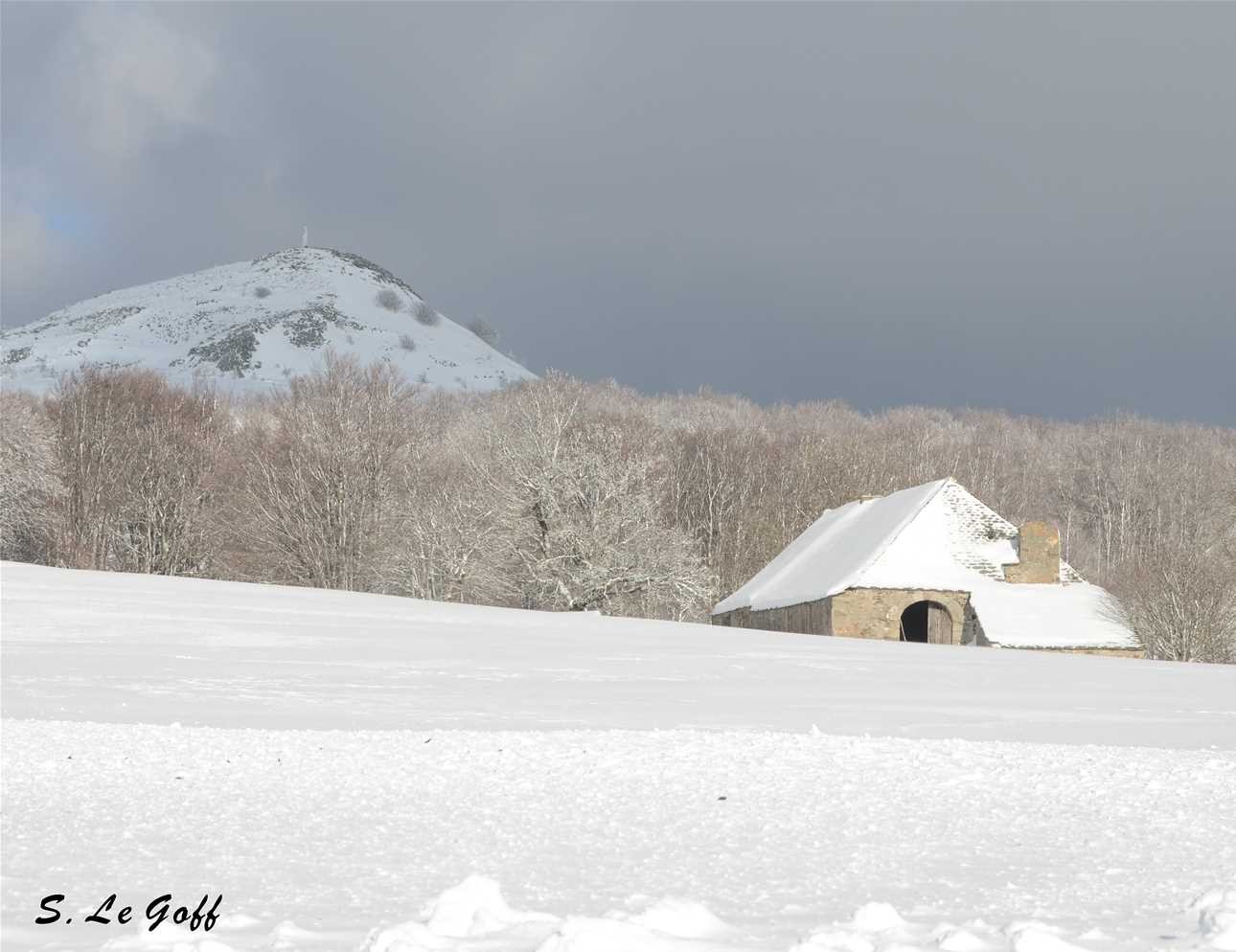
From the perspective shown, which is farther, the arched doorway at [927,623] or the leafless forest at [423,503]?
the leafless forest at [423,503]

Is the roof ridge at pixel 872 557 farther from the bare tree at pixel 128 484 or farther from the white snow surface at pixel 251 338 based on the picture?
the white snow surface at pixel 251 338

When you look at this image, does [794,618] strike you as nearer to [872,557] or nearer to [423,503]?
[872,557]

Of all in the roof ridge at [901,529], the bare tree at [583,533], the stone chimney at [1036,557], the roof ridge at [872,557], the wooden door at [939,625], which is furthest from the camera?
the bare tree at [583,533]

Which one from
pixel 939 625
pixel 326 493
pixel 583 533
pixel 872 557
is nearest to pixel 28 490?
pixel 326 493

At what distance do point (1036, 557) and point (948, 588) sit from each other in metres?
3.73

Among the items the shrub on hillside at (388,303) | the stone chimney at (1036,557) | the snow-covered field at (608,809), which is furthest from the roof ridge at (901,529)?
the shrub on hillside at (388,303)

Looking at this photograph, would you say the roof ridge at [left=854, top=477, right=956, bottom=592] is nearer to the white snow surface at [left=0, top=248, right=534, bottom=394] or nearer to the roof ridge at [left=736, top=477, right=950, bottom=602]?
the roof ridge at [left=736, top=477, right=950, bottom=602]

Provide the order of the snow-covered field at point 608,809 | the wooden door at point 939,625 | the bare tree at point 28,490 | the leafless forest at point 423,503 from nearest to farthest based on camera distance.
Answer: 1. the snow-covered field at point 608,809
2. the wooden door at point 939,625
3. the leafless forest at point 423,503
4. the bare tree at point 28,490

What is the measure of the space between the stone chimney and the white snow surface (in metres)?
95.4

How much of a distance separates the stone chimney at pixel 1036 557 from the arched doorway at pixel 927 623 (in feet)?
8.58

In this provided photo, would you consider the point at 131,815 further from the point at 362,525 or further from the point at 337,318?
the point at 337,318

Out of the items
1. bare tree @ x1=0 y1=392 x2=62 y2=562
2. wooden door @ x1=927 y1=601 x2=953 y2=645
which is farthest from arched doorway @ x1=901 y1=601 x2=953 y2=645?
bare tree @ x1=0 y1=392 x2=62 y2=562

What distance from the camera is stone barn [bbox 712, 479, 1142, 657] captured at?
A: 4384 centimetres

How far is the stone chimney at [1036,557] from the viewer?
47094 mm
